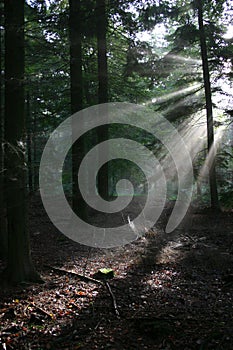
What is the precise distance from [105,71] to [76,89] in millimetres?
3128

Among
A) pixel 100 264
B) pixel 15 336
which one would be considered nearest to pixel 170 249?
pixel 100 264

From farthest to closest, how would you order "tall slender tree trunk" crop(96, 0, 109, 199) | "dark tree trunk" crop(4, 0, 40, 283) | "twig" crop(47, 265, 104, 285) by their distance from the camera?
1. "tall slender tree trunk" crop(96, 0, 109, 199)
2. "twig" crop(47, 265, 104, 285)
3. "dark tree trunk" crop(4, 0, 40, 283)

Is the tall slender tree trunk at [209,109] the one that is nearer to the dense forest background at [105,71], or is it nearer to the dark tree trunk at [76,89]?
the dense forest background at [105,71]

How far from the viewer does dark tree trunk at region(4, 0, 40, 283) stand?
7016mm

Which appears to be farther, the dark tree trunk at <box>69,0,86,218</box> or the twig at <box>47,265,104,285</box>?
the dark tree trunk at <box>69,0,86,218</box>

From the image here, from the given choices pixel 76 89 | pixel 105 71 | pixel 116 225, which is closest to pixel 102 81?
pixel 105 71

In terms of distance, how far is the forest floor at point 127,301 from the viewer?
495 centimetres

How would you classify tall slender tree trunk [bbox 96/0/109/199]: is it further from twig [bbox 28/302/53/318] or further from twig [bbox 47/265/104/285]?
twig [bbox 28/302/53/318]

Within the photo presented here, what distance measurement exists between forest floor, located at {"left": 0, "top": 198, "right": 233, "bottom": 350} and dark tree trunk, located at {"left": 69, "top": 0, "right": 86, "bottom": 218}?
84.6 inches

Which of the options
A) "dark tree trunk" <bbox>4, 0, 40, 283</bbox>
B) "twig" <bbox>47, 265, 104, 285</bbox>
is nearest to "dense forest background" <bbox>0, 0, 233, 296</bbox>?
"dark tree trunk" <bbox>4, 0, 40, 283</bbox>

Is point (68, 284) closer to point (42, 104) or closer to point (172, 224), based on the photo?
point (172, 224)

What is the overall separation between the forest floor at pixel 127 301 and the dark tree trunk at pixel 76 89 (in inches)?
84.6

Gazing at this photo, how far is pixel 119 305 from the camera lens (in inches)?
244

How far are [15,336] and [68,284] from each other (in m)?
2.27
